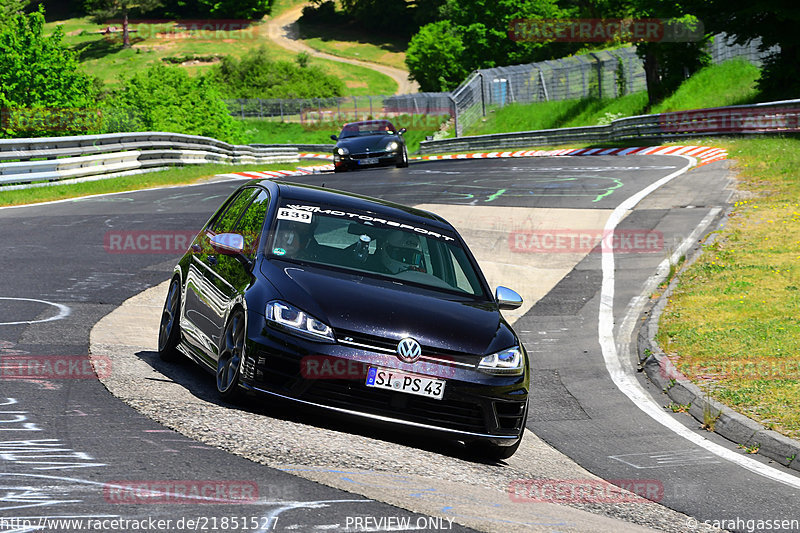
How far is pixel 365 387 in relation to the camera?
635 cm

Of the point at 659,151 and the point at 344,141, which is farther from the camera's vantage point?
the point at 659,151

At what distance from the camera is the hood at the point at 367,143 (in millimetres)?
29438

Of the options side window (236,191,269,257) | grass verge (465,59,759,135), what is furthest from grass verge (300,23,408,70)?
side window (236,191,269,257)

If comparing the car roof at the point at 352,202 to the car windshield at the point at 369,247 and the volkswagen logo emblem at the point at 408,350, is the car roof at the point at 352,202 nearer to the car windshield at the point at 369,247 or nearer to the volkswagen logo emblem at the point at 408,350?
the car windshield at the point at 369,247

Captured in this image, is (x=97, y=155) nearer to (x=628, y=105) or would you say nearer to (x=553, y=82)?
(x=628, y=105)

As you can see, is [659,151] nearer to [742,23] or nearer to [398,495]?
[742,23]

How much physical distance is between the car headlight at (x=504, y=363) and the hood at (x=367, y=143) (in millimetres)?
22924

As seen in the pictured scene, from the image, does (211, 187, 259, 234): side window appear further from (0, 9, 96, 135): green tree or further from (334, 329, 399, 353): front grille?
(0, 9, 96, 135): green tree

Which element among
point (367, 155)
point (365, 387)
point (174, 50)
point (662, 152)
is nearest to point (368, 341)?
point (365, 387)

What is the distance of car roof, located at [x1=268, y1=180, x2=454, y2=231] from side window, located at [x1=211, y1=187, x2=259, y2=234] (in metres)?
0.39

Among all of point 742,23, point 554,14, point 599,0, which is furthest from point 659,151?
point 554,14

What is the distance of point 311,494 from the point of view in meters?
5.02

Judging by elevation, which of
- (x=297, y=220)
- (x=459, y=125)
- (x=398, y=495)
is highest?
(x=297, y=220)

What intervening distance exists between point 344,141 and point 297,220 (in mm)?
22576
